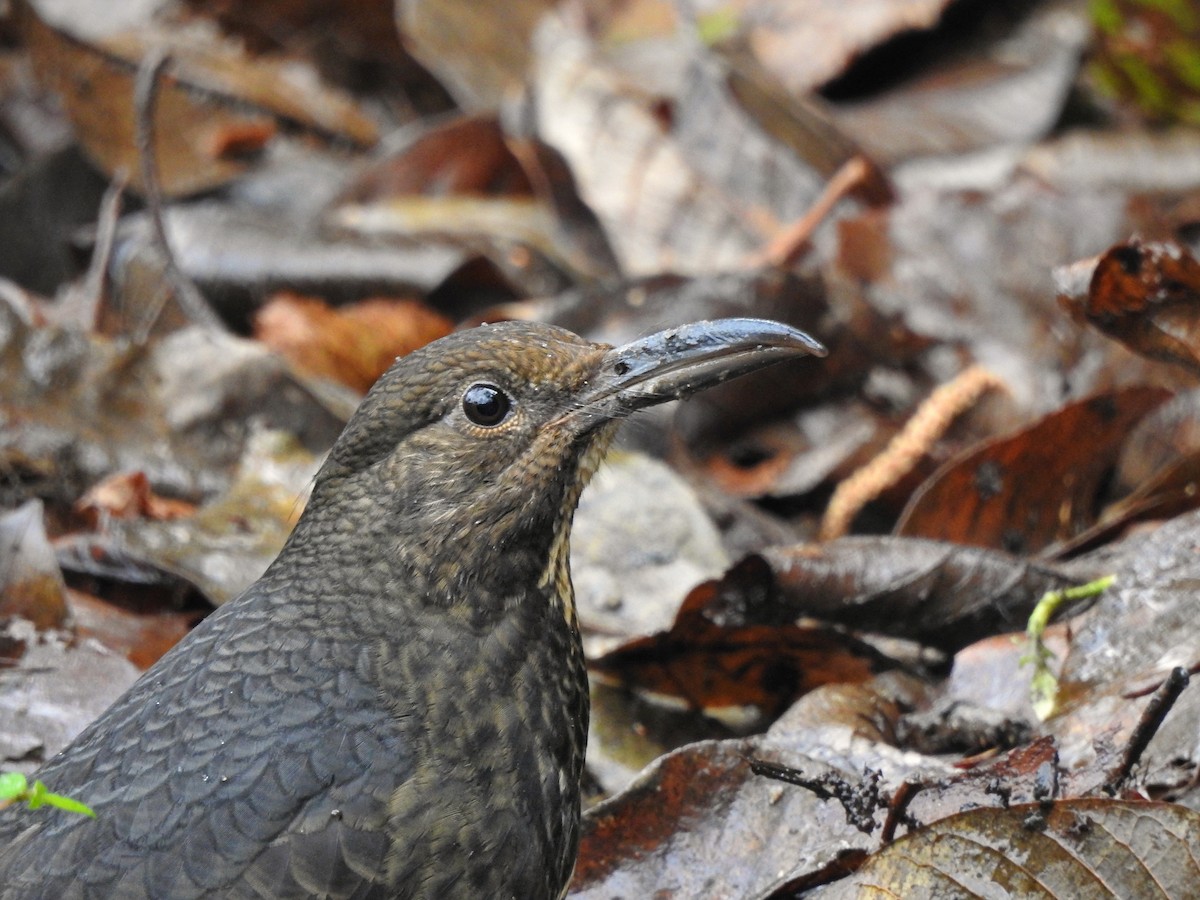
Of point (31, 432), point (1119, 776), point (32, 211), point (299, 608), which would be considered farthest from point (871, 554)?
point (32, 211)

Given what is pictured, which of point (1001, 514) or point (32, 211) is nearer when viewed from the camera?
point (1001, 514)

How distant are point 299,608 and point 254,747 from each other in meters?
0.31

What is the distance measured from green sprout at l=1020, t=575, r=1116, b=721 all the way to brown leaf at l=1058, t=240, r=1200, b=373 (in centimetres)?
54

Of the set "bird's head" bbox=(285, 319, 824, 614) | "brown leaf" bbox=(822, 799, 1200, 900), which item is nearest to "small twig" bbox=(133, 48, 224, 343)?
"bird's head" bbox=(285, 319, 824, 614)

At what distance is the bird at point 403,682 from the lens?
2.62m

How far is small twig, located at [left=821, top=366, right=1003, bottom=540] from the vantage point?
4.55 meters

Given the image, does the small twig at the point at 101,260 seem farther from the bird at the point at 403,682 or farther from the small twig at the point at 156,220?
the bird at the point at 403,682

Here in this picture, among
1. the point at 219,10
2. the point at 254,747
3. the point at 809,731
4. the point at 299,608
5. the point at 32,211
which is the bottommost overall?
the point at 809,731

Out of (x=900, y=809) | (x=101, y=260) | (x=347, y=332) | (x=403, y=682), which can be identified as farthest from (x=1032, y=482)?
(x=101, y=260)

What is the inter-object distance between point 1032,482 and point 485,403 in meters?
A: 1.84

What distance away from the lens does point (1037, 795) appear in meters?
2.69

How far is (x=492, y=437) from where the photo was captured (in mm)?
3002

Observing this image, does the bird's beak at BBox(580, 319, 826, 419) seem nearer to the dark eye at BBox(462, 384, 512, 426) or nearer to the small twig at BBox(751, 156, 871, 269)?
the dark eye at BBox(462, 384, 512, 426)

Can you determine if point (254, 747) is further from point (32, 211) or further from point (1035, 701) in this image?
point (32, 211)
